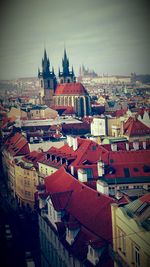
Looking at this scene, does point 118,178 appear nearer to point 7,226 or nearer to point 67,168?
point 67,168

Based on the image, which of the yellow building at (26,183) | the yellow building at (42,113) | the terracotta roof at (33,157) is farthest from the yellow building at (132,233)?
the yellow building at (42,113)

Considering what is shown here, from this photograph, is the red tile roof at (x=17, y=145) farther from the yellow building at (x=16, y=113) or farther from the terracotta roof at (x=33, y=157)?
the yellow building at (x=16, y=113)

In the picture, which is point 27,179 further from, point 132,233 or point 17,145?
point 132,233

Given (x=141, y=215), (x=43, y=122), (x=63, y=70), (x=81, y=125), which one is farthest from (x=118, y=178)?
(x=63, y=70)

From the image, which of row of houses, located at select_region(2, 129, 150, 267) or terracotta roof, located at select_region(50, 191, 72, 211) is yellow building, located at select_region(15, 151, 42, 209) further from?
terracotta roof, located at select_region(50, 191, 72, 211)

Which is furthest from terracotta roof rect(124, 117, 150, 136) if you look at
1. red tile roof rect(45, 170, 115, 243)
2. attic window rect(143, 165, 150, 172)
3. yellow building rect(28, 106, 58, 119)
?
yellow building rect(28, 106, 58, 119)
